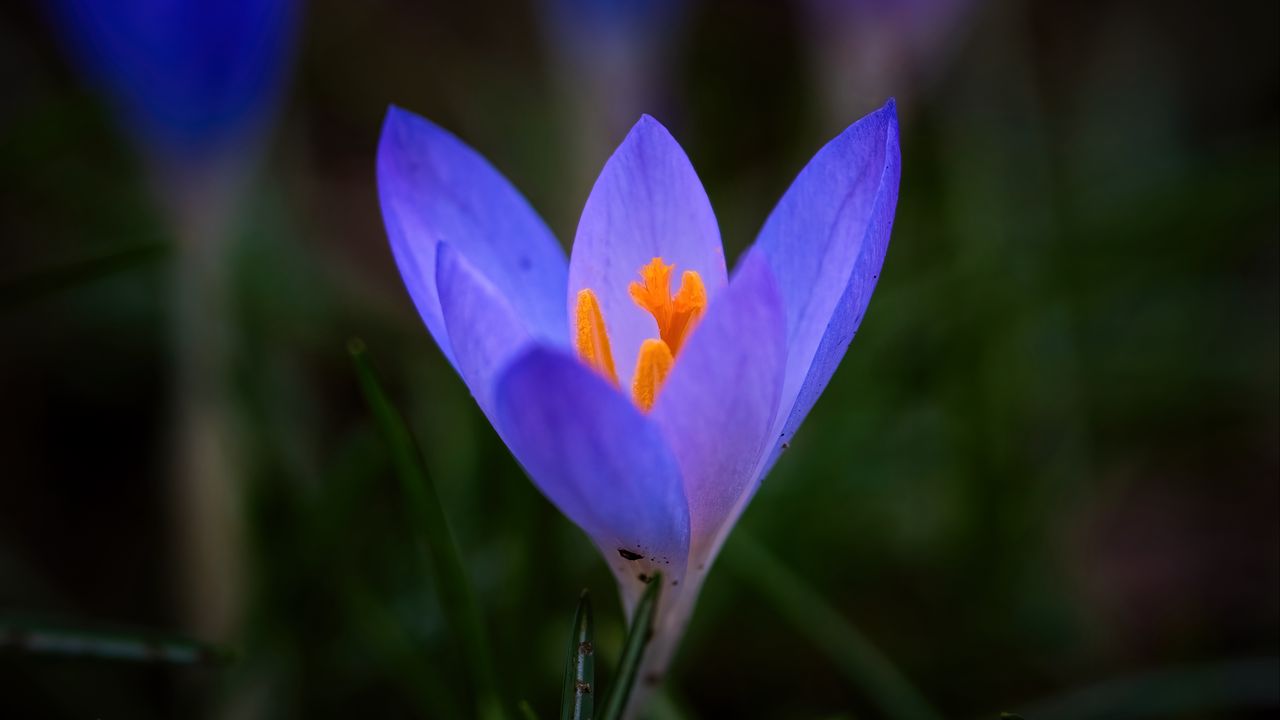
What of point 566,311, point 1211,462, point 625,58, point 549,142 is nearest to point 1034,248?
point 1211,462

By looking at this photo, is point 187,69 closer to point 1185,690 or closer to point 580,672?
point 580,672

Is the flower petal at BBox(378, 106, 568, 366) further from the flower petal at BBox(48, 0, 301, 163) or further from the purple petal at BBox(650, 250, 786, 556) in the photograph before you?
the flower petal at BBox(48, 0, 301, 163)

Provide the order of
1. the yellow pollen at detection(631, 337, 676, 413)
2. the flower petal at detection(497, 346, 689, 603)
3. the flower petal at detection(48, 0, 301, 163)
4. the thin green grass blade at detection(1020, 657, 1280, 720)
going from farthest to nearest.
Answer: the flower petal at detection(48, 0, 301, 163)
the thin green grass blade at detection(1020, 657, 1280, 720)
the yellow pollen at detection(631, 337, 676, 413)
the flower petal at detection(497, 346, 689, 603)

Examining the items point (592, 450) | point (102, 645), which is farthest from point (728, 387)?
point (102, 645)

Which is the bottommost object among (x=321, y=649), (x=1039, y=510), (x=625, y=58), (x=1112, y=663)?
(x=321, y=649)

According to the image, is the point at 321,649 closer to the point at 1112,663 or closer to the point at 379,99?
the point at 1112,663

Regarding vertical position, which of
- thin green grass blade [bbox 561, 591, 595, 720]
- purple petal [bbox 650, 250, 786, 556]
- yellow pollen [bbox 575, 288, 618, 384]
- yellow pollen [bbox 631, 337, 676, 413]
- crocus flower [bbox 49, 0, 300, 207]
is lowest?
thin green grass blade [bbox 561, 591, 595, 720]

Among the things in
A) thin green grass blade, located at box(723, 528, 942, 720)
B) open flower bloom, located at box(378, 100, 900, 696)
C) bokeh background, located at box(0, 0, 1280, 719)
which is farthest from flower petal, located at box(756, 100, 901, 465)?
thin green grass blade, located at box(723, 528, 942, 720)
